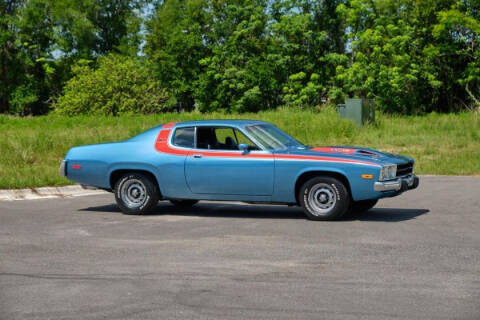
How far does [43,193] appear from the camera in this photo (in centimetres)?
1552

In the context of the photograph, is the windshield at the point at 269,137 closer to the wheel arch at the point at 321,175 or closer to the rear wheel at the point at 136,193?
the wheel arch at the point at 321,175

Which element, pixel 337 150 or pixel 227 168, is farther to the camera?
pixel 337 150

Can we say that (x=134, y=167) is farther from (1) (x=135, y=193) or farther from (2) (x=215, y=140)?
(2) (x=215, y=140)

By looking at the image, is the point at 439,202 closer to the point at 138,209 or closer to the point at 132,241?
the point at 138,209

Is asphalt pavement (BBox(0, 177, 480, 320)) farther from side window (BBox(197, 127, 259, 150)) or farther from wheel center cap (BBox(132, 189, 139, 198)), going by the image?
side window (BBox(197, 127, 259, 150))

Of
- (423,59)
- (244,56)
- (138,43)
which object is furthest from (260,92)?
(138,43)

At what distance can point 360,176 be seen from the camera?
35.6 ft

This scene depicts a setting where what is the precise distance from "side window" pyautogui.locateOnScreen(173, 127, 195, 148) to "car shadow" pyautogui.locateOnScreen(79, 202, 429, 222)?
1141 millimetres

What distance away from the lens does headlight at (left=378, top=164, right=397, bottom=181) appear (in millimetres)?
10812

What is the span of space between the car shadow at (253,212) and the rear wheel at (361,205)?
8 centimetres

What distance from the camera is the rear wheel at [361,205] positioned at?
1198 cm

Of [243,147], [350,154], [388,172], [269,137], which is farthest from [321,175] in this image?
[243,147]

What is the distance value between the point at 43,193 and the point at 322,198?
6740 mm

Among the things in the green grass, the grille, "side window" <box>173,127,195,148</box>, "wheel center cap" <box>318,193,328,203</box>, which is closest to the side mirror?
"side window" <box>173,127,195,148</box>
